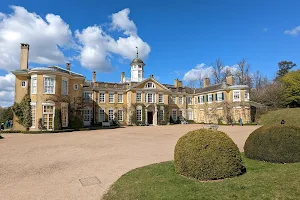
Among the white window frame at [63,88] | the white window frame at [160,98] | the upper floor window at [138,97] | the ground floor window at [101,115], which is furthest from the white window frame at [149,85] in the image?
the white window frame at [63,88]

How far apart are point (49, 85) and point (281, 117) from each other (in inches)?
1319

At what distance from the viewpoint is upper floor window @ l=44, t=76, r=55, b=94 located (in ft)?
70.9

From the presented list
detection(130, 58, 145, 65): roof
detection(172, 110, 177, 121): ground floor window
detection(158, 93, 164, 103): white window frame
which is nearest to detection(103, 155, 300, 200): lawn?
detection(158, 93, 164, 103): white window frame

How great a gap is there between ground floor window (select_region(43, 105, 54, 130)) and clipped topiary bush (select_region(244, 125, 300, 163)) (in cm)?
2071

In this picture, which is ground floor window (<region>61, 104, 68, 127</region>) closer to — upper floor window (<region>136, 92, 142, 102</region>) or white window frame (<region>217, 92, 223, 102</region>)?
upper floor window (<region>136, 92, 142, 102</region>)

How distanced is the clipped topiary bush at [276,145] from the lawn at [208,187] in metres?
1.51

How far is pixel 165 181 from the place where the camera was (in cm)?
541

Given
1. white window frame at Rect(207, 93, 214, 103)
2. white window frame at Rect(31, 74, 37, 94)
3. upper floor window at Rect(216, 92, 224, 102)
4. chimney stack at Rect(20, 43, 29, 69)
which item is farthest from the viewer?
white window frame at Rect(207, 93, 214, 103)

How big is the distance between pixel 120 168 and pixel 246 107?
29.1 metres

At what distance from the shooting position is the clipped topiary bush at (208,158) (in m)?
5.35

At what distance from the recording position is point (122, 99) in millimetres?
33500

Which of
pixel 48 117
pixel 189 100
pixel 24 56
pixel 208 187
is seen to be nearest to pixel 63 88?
pixel 48 117

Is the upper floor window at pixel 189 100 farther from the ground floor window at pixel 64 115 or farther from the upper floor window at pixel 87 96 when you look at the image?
the ground floor window at pixel 64 115

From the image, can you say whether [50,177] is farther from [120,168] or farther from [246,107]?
[246,107]
